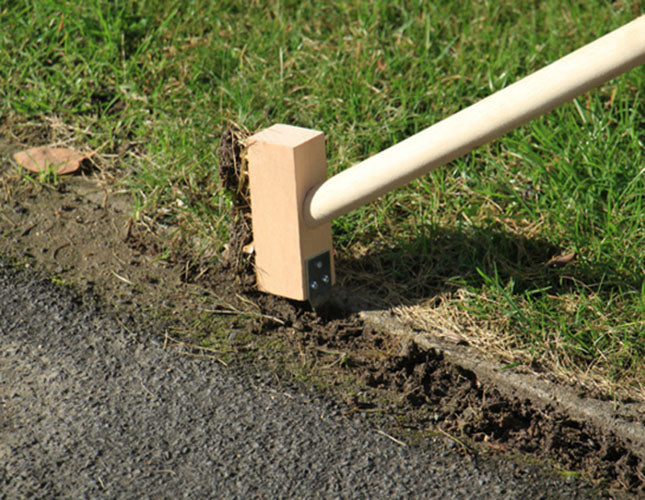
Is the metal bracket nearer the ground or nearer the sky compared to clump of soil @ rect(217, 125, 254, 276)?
nearer the ground

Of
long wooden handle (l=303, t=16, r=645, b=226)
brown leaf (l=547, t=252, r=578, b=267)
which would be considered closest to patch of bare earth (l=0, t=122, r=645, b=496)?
long wooden handle (l=303, t=16, r=645, b=226)

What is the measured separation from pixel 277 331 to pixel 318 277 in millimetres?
186

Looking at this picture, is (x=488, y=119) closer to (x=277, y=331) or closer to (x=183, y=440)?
(x=277, y=331)

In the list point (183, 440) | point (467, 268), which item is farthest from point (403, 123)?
point (183, 440)

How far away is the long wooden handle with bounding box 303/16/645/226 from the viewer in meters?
1.97

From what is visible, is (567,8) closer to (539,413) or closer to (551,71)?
(551,71)

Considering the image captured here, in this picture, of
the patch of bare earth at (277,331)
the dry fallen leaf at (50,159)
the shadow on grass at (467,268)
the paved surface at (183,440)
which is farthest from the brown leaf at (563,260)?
the dry fallen leaf at (50,159)

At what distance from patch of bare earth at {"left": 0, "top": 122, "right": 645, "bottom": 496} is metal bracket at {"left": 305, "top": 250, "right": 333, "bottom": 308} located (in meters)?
0.07

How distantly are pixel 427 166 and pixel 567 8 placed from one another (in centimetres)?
Result: 202

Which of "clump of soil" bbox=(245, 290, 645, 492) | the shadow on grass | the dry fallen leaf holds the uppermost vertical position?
the dry fallen leaf

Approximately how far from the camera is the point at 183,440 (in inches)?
80.0

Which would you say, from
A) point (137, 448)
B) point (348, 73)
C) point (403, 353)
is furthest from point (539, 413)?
point (348, 73)

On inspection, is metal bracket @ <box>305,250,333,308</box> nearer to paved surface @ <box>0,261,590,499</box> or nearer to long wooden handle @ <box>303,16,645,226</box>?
long wooden handle @ <box>303,16,645,226</box>

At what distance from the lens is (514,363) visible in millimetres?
2252
